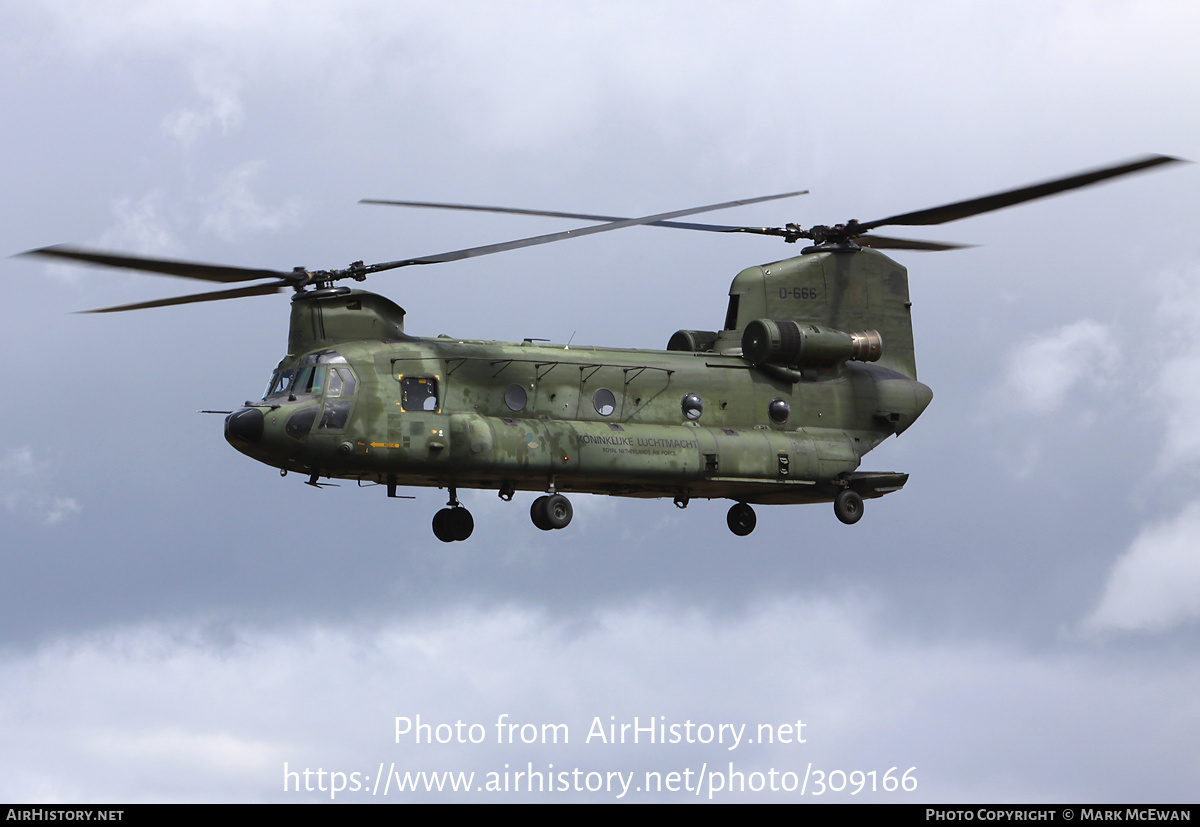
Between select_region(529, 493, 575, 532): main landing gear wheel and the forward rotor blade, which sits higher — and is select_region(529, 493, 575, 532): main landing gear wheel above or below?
below

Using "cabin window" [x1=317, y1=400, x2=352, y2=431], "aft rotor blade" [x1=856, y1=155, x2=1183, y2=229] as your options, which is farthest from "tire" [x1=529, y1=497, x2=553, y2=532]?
"aft rotor blade" [x1=856, y1=155, x2=1183, y2=229]

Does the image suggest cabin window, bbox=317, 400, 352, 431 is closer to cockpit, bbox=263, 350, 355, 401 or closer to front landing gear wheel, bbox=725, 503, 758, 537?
cockpit, bbox=263, 350, 355, 401

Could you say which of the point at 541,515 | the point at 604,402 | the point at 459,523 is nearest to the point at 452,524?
the point at 459,523

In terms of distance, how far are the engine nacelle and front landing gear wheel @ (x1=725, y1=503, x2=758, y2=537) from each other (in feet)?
10.1

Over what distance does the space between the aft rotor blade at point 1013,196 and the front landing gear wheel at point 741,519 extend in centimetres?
649

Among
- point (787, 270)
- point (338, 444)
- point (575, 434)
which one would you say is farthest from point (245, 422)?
point (787, 270)

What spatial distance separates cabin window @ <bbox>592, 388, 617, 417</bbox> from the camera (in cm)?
3167

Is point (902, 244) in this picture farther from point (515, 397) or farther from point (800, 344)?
point (515, 397)

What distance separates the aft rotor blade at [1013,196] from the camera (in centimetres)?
2886

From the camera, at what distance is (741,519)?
34156 mm

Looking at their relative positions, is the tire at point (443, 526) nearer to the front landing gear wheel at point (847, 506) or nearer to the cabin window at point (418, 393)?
the cabin window at point (418, 393)

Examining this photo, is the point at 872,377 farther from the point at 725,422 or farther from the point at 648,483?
the point at 648,483

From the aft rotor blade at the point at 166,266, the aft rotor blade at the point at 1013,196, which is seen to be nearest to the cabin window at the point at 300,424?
the aft rotor blade at the point at 166,266

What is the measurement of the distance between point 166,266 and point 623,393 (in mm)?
8906
